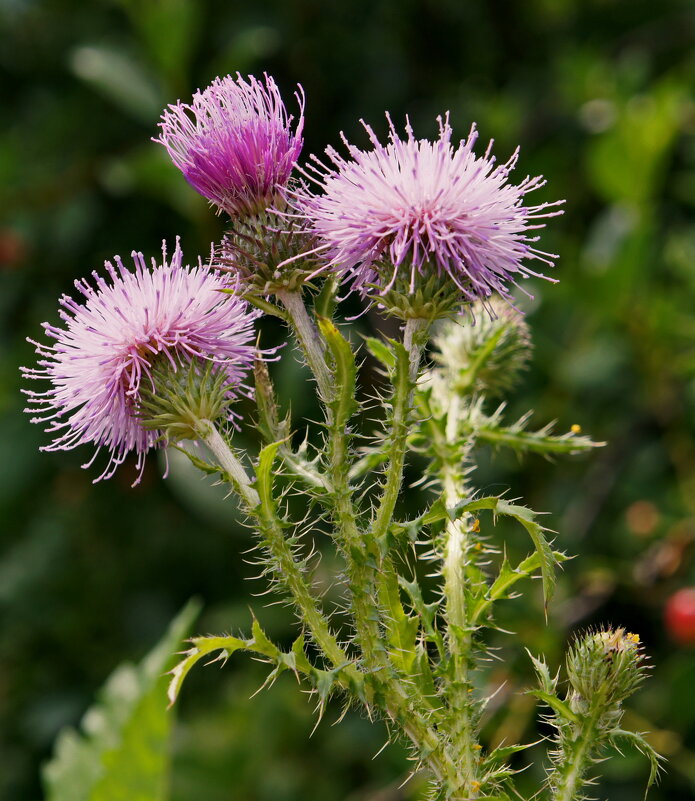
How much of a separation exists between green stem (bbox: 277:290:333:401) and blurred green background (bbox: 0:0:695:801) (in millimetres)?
1956

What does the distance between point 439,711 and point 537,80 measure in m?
4.65

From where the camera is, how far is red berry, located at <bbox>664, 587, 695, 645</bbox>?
138 inches

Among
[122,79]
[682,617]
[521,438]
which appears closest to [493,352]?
[521,438]

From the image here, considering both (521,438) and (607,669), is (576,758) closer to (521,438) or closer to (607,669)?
(607,669)

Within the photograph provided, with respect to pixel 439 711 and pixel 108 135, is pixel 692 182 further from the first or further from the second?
pixel 439 711

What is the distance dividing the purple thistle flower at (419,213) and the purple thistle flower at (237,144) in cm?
11

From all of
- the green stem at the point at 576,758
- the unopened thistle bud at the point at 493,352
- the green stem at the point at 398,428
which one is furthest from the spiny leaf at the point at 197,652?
the unopened thistle bud at the point at 493,352

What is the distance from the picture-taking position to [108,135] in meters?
4.91

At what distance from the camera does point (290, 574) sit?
1.65 m

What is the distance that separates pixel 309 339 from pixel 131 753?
1086 millimetres

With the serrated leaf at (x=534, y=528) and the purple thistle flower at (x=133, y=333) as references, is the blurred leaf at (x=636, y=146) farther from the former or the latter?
the serrated leaf at (x=534, y=528)

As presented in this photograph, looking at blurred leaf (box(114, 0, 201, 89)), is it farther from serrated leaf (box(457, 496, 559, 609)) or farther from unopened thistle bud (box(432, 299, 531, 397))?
serrated leaf (box(457, 496, 559, 609))

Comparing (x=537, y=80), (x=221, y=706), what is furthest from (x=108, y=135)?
(x=221, y=706)

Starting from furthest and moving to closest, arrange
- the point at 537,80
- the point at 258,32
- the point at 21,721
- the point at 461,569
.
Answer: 1. the point at 537,80
2. the point at 21,721
3. the point at 258,32
4. the point at 461,569
